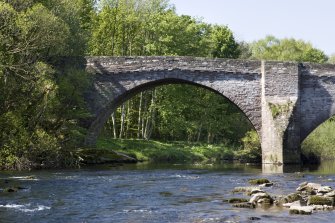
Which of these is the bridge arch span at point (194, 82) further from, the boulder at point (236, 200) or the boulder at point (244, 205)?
the boulder at point (244, 205)

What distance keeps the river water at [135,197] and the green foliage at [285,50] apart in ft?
149

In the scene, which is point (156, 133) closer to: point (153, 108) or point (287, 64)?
point (153, 108)

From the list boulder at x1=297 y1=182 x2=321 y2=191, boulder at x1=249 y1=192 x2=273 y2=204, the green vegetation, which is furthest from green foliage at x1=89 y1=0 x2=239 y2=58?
boulder at x1=249 y1=192 x2=273 y2=204

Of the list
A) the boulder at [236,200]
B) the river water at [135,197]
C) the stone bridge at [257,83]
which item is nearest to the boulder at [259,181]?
the river water at [135,197]

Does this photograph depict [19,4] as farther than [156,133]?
No

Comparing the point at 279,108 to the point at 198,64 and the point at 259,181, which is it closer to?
the point at 198,64

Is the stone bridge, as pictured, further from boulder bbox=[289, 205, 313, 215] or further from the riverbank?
boulder bbox=[289, 205, 313, 215]

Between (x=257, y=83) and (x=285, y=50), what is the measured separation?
135 feet

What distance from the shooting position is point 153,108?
4938 centimetres

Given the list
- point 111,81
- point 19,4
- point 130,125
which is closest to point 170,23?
point 130,125

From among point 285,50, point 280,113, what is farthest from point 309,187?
point 285,50

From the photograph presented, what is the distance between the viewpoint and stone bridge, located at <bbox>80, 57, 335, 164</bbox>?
35844 millimetres

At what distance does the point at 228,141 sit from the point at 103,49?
508 inches

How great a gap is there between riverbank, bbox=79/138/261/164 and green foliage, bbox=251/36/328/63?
2763 cm
